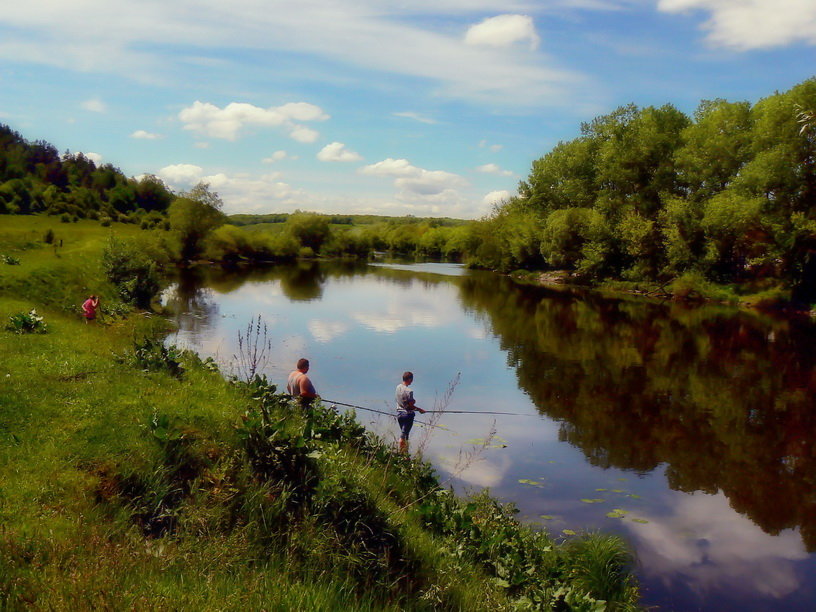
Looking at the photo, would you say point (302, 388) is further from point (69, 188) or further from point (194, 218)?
point (69, 188)

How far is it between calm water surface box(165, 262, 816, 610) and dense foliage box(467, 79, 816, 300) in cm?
961

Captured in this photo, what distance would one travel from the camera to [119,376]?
10.5m

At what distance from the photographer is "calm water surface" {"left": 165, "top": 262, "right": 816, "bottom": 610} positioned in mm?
10117

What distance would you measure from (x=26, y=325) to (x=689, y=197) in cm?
5500

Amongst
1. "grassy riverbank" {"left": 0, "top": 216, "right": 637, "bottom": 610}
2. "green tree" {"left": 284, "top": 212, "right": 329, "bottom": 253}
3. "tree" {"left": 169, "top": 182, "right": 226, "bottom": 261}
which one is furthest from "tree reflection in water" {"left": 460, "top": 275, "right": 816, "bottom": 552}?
"green tree" {"left": 284, "top": 212, "right": 329, "bottom": 253}

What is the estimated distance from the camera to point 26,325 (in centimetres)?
1390

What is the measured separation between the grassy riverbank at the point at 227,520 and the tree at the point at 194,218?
3047 inches

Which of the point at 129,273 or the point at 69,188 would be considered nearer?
the point at 129,273

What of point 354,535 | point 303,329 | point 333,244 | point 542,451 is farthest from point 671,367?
point 333,244

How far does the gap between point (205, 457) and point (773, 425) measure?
1651 centimetres

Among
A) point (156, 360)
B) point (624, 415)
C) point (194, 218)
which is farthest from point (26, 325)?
point (194, 218)

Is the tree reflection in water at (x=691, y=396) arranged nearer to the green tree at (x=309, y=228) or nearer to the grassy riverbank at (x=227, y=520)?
the grassy riverbank at (x=227, y=520)

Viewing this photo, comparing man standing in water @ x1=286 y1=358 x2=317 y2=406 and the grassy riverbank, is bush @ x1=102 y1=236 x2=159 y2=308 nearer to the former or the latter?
the grassy riverbank

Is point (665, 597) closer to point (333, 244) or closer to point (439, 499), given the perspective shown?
point (439, 499)
